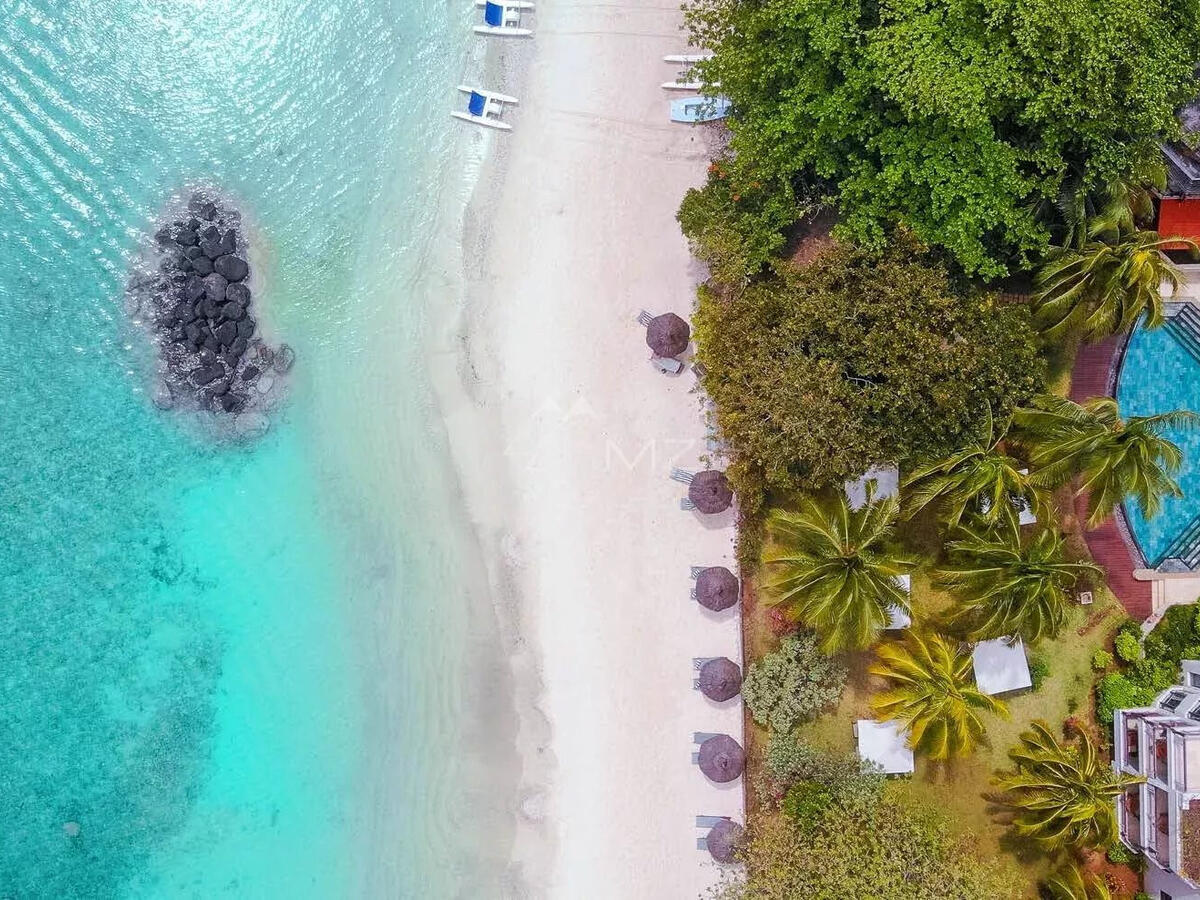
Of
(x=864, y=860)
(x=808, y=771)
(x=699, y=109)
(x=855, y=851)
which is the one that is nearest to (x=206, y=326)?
(x=699, y=109)

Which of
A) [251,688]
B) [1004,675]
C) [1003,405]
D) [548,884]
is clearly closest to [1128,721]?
[1004,675]

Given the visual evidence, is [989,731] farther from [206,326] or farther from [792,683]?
[206,326]

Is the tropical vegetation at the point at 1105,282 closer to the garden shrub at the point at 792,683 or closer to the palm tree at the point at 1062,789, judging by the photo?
the garden shrub at the point at 792,683

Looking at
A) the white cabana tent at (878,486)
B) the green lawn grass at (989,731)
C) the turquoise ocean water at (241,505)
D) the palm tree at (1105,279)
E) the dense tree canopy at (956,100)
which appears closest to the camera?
the dense tree canopy at (956,100)

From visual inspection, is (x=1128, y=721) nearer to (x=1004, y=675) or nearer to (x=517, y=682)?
(x=1004, y=675)

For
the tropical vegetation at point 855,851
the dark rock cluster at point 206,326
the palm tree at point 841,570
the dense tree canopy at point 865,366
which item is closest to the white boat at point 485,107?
the dark rock cluster at point 206,326

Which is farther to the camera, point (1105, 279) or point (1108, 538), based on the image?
point (1108, 538)

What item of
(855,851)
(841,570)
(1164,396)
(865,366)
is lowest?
(855,851)
